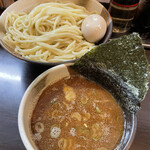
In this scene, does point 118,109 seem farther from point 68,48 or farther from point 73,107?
point 68,48

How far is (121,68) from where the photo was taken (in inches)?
42.4

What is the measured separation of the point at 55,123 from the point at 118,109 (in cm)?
45

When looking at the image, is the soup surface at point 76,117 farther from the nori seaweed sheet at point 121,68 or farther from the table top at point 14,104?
the table top at point 14,104

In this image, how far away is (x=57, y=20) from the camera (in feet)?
5.42

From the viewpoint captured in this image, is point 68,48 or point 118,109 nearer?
point 118,109

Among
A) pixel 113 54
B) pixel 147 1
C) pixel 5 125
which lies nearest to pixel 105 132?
pixel 113 54

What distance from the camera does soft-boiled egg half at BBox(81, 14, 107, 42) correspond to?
1.49 m

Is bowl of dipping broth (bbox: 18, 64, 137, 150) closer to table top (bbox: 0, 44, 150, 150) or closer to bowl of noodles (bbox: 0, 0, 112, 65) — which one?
table top (bbox: 0, 44, 150, 150)

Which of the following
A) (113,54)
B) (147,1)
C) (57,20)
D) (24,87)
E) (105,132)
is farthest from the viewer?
(57,20)

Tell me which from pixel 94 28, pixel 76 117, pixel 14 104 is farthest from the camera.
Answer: pixel 94 28

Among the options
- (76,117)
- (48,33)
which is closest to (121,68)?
(76,117)

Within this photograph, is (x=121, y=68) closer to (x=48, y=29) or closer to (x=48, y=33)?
(x=48, y=33)

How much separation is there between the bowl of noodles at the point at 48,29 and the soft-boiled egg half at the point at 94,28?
0.06 meters

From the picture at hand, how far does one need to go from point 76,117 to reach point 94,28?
2.80 ft
